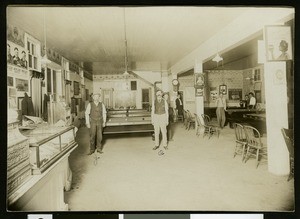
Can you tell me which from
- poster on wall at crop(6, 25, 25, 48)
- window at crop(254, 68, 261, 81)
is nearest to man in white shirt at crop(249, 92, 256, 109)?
window at crop(254, 68, 261, 81)

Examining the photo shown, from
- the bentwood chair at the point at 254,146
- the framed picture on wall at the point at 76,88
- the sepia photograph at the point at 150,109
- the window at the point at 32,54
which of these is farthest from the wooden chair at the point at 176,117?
the window at the point at 32,54

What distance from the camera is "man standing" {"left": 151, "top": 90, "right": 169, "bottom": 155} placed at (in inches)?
92.7

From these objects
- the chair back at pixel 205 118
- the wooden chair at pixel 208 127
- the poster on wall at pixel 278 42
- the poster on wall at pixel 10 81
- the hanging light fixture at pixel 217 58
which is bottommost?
the wooden chair at pixel 208 127

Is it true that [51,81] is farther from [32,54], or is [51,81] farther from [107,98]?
[107,98]

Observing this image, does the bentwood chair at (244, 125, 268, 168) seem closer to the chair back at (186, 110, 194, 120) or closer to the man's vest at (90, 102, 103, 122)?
the chair back at (186, 110, 194, 120)

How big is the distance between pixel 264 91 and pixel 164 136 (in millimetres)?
959

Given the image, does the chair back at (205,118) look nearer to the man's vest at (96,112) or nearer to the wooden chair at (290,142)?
the wooden chair at (290,142)

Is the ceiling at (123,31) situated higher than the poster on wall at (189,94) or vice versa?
the ceiling at (123,31)

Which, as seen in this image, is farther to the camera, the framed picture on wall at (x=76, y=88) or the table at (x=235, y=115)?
the table at (x=235, y=115)

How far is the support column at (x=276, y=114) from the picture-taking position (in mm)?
2291

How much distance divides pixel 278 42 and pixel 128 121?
1455mm

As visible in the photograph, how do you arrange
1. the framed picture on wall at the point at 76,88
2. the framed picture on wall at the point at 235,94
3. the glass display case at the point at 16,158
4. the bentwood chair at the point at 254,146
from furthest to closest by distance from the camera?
the framed picture on wall at the point at 235,94 < the bentwood chair at the point at 254,146 < the framed picture on wall at the point at 76,88 < the glass display case at the point at 16,158
